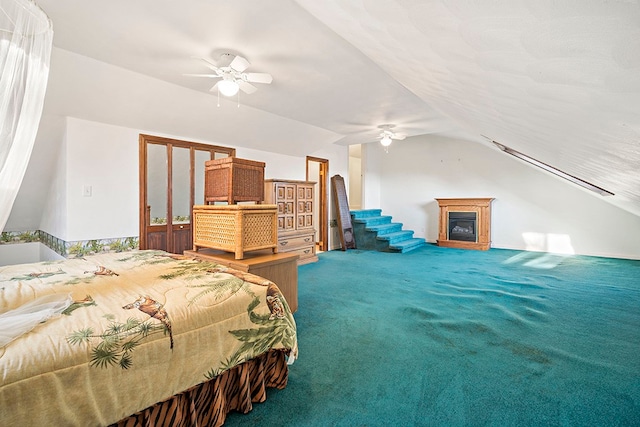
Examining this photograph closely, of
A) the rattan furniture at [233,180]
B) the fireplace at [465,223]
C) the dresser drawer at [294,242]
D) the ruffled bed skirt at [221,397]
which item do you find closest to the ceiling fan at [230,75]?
the rattan furniture at [233,180]

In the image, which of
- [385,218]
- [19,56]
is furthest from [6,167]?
[385,218]

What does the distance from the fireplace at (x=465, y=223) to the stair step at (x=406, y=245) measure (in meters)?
0.61

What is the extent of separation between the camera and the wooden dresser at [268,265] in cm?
221

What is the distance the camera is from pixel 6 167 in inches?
40.6

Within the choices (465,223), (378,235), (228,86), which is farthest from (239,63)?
(465,223)

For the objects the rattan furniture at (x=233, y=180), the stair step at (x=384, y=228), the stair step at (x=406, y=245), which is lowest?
the stair step at (x=406, y=245)

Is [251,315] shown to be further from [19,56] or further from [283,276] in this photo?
[19,56]

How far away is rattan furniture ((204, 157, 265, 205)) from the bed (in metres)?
0.65

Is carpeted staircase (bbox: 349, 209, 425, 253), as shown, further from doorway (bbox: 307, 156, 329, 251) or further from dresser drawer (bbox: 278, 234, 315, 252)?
dresser drawer (bbox: 278, 234, 315, 252)

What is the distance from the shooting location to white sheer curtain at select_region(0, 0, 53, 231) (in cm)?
101

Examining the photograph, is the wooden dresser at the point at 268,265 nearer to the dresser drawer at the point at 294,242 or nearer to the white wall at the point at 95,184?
the white wall at the point at 95,184

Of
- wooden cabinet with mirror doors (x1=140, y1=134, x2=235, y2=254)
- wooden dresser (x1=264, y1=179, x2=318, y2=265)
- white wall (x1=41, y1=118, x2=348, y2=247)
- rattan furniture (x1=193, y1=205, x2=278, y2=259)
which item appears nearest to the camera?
rattan furniture (x1=193, y1=205, x2=278, y2=259)

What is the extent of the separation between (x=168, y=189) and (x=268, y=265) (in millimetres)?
2543

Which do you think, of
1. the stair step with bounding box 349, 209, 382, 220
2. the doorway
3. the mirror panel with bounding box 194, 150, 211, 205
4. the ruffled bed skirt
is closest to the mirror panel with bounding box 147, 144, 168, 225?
the mirror panel with bounding box 194, 150, 211, 205
